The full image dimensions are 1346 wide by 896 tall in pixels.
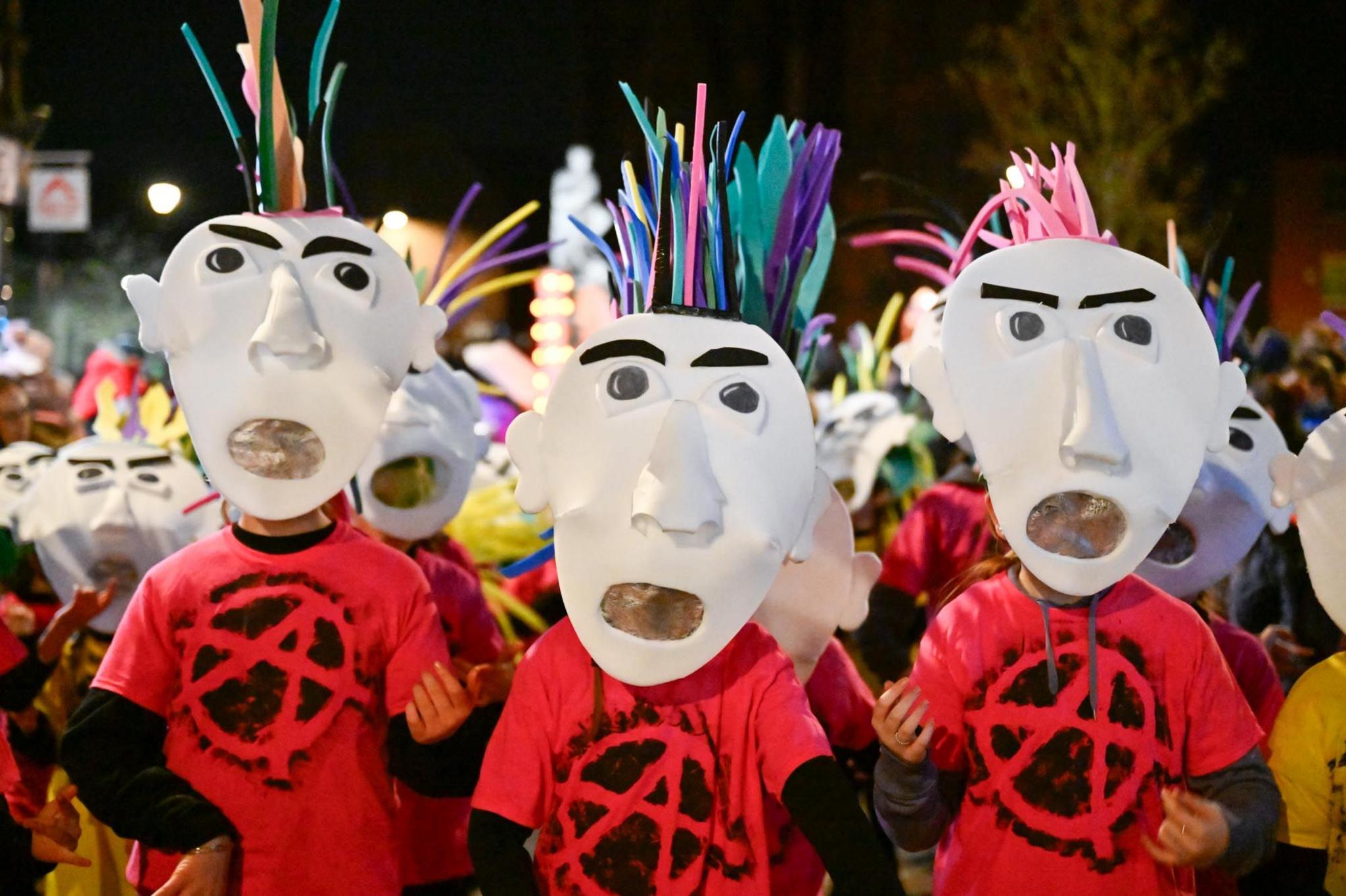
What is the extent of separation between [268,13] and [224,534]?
0.85 m

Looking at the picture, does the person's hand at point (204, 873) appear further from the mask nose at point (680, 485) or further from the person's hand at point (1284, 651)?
the person's hand at point (1284, 651)

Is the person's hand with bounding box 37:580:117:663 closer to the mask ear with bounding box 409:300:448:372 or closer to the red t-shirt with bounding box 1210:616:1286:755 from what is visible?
the mask ear with bounding box 409:300:448:372

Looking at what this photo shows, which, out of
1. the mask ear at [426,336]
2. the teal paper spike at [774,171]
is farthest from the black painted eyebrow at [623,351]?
the teal paper spike at [774,171]

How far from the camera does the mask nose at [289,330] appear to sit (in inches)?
84.0

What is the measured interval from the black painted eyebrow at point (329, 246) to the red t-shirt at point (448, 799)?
0.76 meters

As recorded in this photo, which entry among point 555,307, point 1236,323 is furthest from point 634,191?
point 555,307

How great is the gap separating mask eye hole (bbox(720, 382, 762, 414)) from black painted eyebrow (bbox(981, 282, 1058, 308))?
15.1 inches

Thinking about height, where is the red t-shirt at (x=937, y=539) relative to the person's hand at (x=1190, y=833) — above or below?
below

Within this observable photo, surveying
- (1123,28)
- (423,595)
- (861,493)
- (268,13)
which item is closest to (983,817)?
(423,595)

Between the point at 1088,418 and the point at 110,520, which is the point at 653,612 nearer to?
the point at 1088,418

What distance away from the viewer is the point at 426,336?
7.68ft

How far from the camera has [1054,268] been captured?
206cm

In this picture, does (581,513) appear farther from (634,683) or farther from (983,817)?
(983,817)

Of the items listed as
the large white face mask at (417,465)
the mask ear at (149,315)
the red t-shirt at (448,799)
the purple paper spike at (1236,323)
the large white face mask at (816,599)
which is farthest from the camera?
the large white face mask at (417,465)
